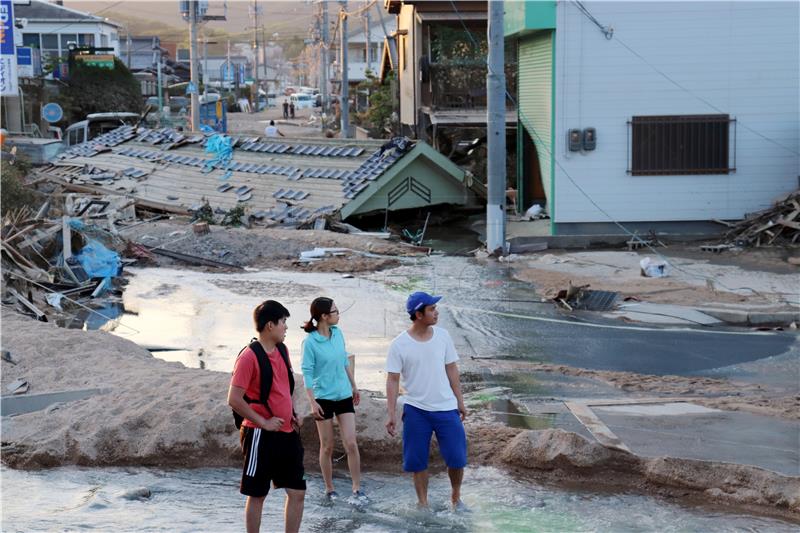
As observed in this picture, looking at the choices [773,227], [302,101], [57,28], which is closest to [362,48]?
[302,101]

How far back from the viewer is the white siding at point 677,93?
21.6 metres

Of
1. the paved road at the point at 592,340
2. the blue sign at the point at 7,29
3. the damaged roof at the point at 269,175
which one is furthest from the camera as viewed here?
the blue sign at the point at 7,29

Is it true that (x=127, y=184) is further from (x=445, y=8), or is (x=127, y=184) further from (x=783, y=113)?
(x=783, y=113)

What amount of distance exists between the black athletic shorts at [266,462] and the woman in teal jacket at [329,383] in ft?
3.85

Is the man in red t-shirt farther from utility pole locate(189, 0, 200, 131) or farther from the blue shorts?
utility pole locate(189, 0, 200, 131)

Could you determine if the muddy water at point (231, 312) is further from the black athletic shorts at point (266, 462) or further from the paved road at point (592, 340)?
the black athletic shorts at point (266, 462)

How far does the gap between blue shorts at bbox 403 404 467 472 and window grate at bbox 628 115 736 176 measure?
Result: 1588 centimetres

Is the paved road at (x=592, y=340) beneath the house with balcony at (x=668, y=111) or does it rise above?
beneath

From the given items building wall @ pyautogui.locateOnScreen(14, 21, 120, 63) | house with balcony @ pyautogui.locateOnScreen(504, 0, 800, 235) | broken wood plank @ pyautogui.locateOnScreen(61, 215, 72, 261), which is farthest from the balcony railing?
building wall @ pyautogui.locateOnScreen(14, 21, 120, 63)

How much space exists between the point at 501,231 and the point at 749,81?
20.5 feet

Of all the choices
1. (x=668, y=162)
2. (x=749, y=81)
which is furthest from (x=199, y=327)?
(x=749, y=81)

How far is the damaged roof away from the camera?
2538 cm

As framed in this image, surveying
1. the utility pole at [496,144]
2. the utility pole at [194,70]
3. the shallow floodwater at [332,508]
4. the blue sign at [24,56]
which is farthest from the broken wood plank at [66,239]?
the blue sign at [24,56]

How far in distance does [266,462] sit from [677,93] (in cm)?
1768
